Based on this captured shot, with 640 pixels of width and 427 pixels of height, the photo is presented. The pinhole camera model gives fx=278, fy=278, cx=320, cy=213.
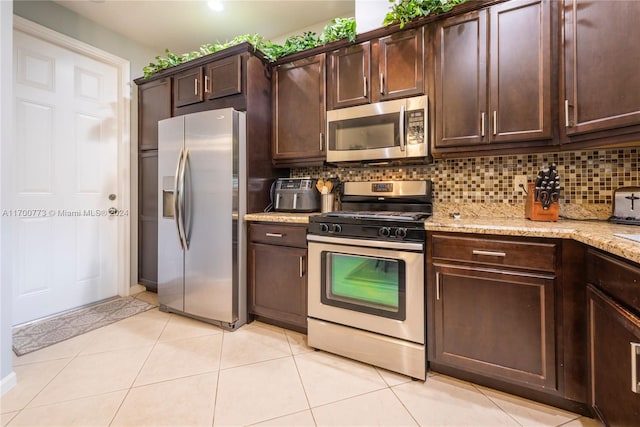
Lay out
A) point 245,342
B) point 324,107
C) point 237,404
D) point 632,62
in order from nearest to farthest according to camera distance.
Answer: point 632,62, point 237,404, point 245,342, point 324,107

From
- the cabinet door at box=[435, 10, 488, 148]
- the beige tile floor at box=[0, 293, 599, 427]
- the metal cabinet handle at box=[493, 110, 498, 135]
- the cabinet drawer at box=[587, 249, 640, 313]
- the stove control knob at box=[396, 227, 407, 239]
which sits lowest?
the beige tile floor at box=[0, 293, 599, 427]

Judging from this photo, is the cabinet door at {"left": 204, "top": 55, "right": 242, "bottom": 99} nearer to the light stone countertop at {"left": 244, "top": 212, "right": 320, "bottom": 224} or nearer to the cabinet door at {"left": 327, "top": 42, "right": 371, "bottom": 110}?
the cabinet door at {"left": 327, "top": 42, "right": 371, "bottom": 110}

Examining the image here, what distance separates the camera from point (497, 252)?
1397mm

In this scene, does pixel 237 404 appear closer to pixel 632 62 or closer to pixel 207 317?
pixel 207 317

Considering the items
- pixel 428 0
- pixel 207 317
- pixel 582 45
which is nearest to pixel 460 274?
pixel 582 45

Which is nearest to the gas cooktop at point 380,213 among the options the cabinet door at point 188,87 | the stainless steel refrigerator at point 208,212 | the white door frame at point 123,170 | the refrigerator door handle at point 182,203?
the stainless steel refrigerator at point 208,212

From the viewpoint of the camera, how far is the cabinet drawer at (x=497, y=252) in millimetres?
1313

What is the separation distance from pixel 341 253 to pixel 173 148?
5.49 ft

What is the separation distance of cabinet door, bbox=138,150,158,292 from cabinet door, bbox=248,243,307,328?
1.35 meters

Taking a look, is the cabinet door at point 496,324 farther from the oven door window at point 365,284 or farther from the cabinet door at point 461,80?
the cabinet door at point 461,80

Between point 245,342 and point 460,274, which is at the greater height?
point 460,274

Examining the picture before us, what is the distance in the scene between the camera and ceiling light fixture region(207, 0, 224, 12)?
93.9 inches

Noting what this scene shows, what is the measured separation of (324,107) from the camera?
7.26ft

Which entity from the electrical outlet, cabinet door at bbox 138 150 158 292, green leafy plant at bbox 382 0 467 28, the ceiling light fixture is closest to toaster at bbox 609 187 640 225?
the electrical outlet
